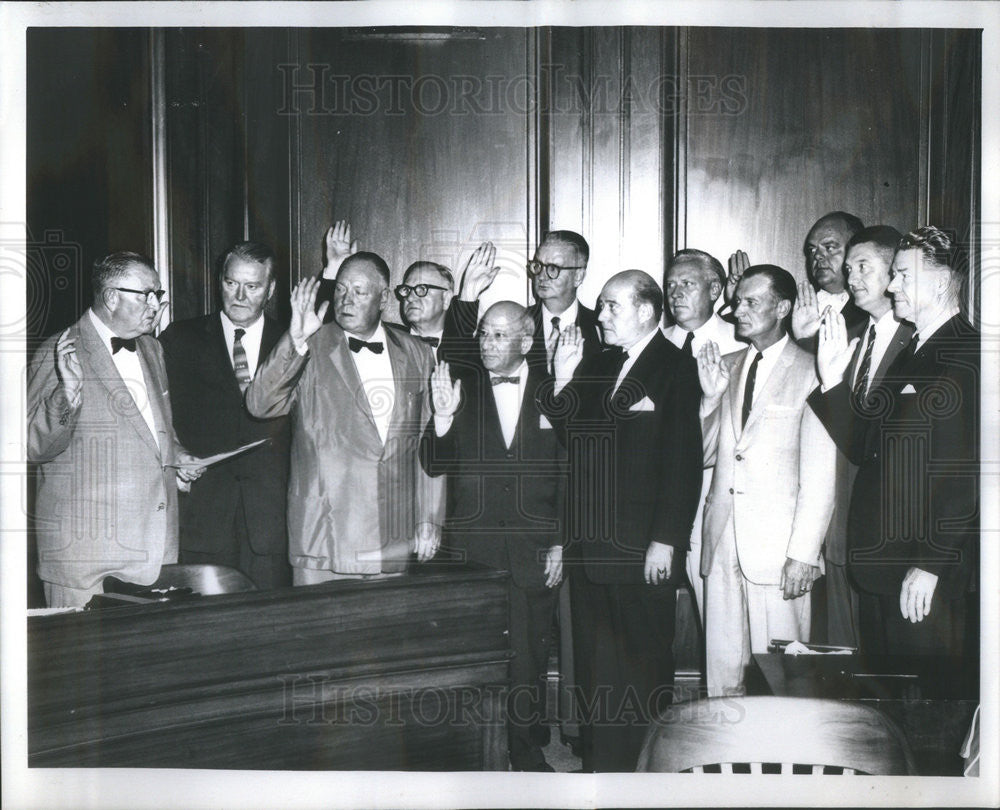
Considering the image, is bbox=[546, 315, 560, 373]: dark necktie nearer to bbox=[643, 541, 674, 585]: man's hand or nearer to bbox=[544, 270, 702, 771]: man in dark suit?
bbox=[544, 270, 702, 771]: man in dark suit

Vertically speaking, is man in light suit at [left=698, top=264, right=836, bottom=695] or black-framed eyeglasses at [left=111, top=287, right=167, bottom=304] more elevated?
black-framed eyeglasses at [left=111, top=287, right=167, bottom=304]

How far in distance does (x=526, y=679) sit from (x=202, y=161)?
6.32ft

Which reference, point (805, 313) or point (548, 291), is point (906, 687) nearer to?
point (805, 313)

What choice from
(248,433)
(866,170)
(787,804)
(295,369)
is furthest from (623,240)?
(787,804)

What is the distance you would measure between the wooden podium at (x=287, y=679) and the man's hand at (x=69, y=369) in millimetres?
704

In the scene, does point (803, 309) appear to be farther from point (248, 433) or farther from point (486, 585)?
point (248, 433)

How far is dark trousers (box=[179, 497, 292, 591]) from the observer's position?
3082 mm

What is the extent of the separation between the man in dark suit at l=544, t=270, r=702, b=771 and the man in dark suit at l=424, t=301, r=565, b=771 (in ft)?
0.24

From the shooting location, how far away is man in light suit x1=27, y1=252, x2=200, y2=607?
309cm

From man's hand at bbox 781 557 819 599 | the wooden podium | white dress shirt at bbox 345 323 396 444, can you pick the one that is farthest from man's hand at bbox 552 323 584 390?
man's hand at bbox 781 557 819 599

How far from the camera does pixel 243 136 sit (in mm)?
3068

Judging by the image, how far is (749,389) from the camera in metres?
3.07

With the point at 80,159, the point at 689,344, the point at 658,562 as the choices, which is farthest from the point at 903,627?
the point at 80,159

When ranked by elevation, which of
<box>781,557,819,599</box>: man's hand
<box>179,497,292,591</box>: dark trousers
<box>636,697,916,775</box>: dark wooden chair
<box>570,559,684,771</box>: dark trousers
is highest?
<box>179,497,292,591</box>: dark trousers
